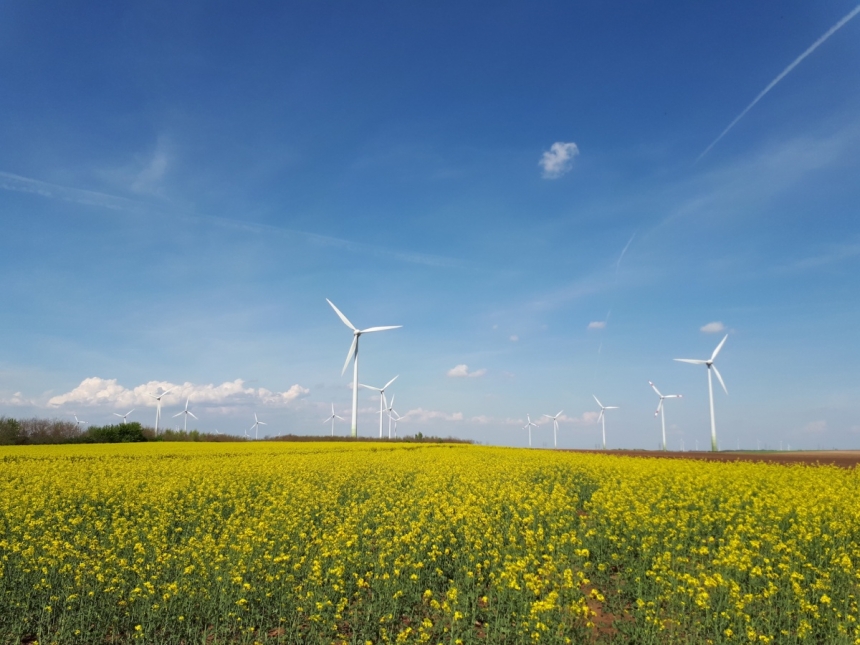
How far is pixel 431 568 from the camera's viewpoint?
14281 millimetres

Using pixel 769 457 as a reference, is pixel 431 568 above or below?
below

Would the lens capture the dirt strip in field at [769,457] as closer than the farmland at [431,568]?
No

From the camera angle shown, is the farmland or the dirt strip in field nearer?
the farmland

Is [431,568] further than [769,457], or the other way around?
[769,457]

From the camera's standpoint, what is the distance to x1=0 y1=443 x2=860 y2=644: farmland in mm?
11047

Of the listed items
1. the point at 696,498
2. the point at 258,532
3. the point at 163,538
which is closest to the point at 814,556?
the point at 696,498

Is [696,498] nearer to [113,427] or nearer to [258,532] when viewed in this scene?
[258,532]

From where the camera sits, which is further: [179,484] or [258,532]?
[179,484]

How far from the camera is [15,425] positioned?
207ft

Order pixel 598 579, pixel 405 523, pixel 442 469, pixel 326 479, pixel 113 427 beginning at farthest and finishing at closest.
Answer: pixel 113 427 < pixel 442 469 < pixel 326 479 < pixel 405 523 < pixel 598 579

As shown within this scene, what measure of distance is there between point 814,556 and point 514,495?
9.01 meters

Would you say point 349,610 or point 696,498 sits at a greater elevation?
point 696,498

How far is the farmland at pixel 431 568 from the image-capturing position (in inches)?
435

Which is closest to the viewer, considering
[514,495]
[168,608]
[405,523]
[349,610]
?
[168,608]
